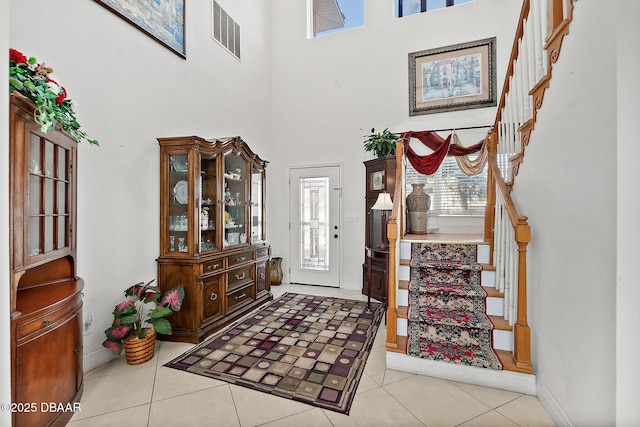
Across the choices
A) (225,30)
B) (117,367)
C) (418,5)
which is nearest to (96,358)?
(117,367)

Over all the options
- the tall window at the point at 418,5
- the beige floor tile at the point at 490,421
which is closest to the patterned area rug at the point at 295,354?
the beige floor tile at the point at 490,421

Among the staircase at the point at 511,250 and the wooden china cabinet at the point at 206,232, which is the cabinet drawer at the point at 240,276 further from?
the staircase at the point at 511,250

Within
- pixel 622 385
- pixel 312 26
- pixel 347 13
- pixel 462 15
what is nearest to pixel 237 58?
pixel 312 26

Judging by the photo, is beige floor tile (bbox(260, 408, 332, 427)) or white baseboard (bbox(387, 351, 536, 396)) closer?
A: beige floor tile (bbox(260, 408, 332, 427))

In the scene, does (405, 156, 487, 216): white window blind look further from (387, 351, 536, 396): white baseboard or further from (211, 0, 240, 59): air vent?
(211, 0, 240, 59): air vent

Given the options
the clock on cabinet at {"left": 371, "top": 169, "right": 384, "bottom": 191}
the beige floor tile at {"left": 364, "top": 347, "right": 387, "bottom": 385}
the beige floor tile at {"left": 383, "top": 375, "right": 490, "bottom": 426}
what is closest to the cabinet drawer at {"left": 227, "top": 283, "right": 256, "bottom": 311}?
the beige floor tile at {"left": 364, "top": 347, "right": 387, "bottom": 385}

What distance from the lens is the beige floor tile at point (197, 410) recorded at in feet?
6.06

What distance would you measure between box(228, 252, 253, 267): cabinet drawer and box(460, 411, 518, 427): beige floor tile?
2.67 meters

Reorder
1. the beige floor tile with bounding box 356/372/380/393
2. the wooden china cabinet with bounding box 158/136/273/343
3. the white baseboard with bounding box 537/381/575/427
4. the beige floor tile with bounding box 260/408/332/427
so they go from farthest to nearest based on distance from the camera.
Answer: the wooden china cabinet with bounding box 158/136/273/343
the beige floor tile with bounding box 356/372/380/393
the beige floor tile with bounding box 260/408/332/427
the white baseboard with bounding box 537/381/575/427

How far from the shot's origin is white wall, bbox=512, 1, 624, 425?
138 cm

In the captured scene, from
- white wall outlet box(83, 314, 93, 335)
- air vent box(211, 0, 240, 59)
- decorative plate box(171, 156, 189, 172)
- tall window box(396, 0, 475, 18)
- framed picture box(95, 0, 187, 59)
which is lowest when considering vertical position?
white wall outlet box(83, 314, 93, 335)

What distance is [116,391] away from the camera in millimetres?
2160

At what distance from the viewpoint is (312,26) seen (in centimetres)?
552

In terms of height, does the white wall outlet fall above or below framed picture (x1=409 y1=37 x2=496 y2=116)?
below
